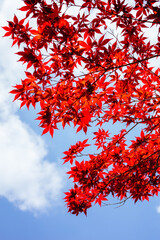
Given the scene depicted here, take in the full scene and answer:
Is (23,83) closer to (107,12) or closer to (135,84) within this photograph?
(107,12)

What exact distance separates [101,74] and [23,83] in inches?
48.8

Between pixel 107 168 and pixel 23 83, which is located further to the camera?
pixel 107 168

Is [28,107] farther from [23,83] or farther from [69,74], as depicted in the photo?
[69,74]

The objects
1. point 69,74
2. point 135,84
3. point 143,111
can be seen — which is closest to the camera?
point 69,74

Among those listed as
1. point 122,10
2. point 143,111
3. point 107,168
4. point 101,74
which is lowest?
point 107,168

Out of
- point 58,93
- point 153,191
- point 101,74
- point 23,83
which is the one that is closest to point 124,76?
point 101,74

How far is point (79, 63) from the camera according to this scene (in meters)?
2.98

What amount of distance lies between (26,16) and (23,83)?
93 cm

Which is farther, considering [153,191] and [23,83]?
[153,191]

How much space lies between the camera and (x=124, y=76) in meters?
3.52

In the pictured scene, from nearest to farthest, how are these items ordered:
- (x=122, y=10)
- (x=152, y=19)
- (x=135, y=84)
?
(x=152, y=19) → (x=122, y=10) → (x=135, y=84)

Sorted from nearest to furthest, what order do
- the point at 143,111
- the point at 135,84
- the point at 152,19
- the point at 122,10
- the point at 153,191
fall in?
1. the point at 152,19
2. the point at 122,10
3. the point at 135,84
4. the point at 143,111
5. the point at 153,191

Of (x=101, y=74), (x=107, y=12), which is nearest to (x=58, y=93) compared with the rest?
(x=101, y=74)

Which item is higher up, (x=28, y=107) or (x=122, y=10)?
(x=122, y=10)
